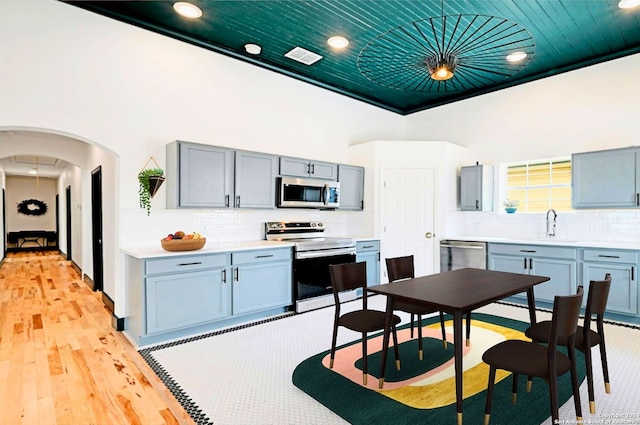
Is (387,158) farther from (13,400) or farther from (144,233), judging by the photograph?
(13,400)

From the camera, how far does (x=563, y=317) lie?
1.91 m

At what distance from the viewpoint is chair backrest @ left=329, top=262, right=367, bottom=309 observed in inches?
116

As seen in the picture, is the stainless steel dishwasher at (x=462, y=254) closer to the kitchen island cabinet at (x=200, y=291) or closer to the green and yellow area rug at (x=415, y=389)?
the green and yellow area rug at (x=415, y=389)

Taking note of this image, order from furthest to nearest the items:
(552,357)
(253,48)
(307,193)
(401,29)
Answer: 1. (307,193)
2. (253,48)
3. (401,29)
4. (552,357)

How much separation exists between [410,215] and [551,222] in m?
1.93

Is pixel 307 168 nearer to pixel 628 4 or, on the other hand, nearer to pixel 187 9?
pixel 187 9

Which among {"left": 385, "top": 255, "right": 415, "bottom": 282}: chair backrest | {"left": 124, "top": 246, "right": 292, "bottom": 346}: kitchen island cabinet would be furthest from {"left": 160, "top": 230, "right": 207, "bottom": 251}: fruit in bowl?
{"left": 385, "top": 255, "right": 415, "bottom": 282}: chair backrest

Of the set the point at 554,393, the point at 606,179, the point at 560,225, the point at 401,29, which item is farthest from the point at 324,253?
the point at 606,179

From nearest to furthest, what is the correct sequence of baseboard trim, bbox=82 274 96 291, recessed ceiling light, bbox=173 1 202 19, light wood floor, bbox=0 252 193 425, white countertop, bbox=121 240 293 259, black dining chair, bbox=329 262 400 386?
light wood floor, bbox=0 252 193 425, black dining chair, bbox=329 262 400 386, white countertop, bbox=121 240 293 259, recessed ceiling light, bbox=173 1 202 19, baseboard trim, bbox=82 274 96 291

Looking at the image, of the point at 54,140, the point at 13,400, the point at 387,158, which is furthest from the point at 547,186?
the point at 54,140

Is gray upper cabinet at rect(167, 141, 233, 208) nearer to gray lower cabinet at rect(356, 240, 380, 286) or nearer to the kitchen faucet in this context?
gray lower cabinet at rect(356, 240, 380, 286)

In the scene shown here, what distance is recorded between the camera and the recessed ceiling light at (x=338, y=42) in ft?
13.7

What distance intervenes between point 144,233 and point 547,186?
543cm

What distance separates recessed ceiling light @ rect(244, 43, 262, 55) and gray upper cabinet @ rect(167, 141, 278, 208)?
1299 millimetres
